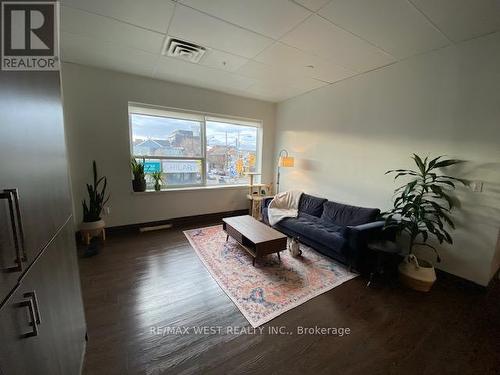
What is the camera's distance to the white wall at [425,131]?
7.04ft

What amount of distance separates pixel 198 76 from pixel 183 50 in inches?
33.9

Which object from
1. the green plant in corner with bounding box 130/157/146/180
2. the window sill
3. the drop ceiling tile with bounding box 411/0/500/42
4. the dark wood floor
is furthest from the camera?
the window sill

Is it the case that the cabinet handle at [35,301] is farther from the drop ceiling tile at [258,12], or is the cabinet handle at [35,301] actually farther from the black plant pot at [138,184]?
the black plant pot at [138,184]

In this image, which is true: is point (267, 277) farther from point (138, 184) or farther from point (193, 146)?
point (193, 146)

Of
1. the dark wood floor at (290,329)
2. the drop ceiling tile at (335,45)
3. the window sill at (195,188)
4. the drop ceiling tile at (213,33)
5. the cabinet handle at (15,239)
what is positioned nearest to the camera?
the cabinet handle at (15,239)

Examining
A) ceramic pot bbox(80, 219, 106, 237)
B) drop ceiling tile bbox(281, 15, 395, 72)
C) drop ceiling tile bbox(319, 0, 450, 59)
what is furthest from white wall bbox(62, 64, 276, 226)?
drop ceiling tile bbox(319, 0, 450, 59)

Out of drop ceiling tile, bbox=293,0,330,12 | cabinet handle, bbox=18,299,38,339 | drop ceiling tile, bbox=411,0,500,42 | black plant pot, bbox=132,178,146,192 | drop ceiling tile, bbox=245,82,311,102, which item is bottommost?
cabinet handle, bbox=18,299,38,339

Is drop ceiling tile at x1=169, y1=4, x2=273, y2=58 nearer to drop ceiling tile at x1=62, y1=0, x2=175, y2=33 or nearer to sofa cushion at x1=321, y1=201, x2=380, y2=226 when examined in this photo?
drop ceiling tile at x1=62, y1=0, x2=175, y2=33

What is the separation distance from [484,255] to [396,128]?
174 centimetres

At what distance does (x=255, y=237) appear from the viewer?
105 inches

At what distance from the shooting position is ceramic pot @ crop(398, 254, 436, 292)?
7.30ft

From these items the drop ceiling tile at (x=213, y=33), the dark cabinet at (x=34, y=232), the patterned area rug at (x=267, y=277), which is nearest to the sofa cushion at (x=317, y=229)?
the patterned area rug at (x=267, y=277)

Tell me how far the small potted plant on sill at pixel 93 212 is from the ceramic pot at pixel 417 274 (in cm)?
412

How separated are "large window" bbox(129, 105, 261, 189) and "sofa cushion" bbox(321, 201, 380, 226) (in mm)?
2150
